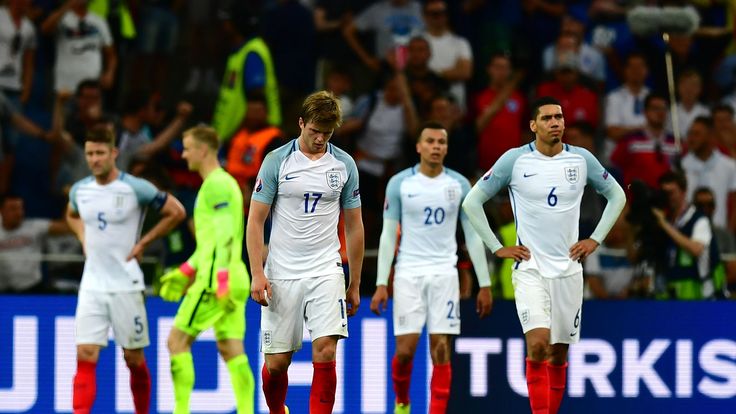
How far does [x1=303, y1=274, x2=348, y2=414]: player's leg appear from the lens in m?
9.48

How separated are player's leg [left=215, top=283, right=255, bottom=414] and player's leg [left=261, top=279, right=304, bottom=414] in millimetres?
1410

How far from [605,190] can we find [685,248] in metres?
2.33

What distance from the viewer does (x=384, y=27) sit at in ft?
52.3

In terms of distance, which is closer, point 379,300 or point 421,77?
point 379,300

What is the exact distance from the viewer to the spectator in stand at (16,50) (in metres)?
15.1

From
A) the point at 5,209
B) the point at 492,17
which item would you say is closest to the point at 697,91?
the point at 492,17

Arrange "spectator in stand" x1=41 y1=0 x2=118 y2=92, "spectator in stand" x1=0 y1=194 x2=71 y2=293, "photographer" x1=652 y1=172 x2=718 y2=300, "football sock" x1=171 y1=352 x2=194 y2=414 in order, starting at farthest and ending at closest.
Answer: "spectator in stand" x1=41 y1=0 x2=118 y2=92
"spectator in stand" x1=0 y1=194 x2=71 y2=293
"photographer" x1=652 y1=172 x2=718 y2=300
"football sock" x1=171 y1=352 x2=194 y2=414

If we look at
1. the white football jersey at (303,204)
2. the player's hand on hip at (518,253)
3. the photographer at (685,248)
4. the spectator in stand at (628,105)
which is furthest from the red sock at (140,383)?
the spectator in stand at (628,105)

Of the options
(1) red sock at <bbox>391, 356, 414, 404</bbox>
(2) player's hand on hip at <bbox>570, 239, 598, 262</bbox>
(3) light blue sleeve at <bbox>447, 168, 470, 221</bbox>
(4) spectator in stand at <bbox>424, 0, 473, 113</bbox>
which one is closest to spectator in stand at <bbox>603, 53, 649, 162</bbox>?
(4) spectator in stand at <bbox>424, 0, 473, 113</bbox>

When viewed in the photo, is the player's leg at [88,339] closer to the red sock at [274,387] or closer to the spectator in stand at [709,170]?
the red sock at [274,387]

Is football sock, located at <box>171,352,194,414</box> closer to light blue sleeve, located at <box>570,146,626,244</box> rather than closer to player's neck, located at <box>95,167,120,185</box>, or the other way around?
player's neck, located at <box>95,167,120,185</box>

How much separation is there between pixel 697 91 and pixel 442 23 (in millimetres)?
2885

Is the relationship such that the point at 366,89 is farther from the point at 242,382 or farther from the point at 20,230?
the point at 242,382

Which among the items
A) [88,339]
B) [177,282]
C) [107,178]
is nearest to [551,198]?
[177,282]
